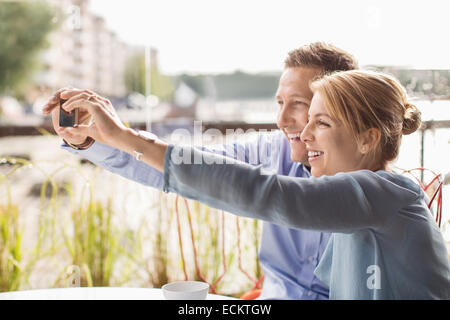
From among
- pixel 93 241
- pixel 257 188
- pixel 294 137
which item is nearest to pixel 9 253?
pixel 93 241

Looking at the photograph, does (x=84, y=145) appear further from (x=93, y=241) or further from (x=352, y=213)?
(x=93, y=241)

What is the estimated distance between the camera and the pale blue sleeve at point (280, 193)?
0.73m

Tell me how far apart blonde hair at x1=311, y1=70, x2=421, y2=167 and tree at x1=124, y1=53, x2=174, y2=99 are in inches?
57.1

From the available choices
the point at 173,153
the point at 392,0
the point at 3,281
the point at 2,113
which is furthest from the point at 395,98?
the point at 2,113

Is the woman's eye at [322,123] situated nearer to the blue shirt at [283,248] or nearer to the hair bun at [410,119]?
the hair bun at [410,119]

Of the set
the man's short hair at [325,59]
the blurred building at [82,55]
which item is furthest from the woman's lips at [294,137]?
the blurred building at [82,55]

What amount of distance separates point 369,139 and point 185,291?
55 cm

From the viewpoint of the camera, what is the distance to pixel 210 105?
7.47ft

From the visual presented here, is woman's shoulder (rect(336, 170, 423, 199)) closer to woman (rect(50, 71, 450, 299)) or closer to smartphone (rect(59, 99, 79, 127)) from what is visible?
woman (rect(50, 71, 450, 299))

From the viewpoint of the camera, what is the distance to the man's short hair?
4.80 feet

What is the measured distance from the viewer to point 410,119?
1.09m

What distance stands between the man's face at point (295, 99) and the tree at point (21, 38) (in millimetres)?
2031
